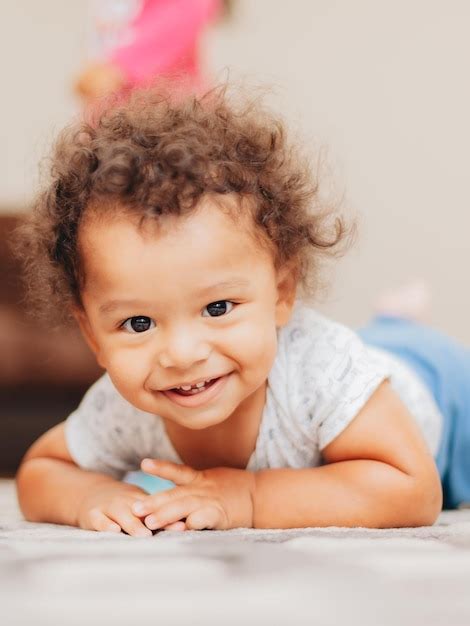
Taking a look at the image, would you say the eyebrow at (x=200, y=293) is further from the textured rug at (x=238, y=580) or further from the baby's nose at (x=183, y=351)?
the textured rug at (x=238, y=580)

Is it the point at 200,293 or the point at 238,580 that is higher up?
the point at 200,293

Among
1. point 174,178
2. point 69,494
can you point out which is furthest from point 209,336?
point 69,494

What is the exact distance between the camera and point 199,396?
2.87ft

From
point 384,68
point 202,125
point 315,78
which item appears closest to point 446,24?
point 384,68

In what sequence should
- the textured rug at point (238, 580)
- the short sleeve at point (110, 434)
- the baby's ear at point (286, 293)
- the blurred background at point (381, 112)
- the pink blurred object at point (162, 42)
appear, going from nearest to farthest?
the textured rug at point (238, 580), the baby's ear at point (286, 293), the short sleeve at point (110, 434), the pink blurred object at point (162, 42), the blurred background at point (381, 112)

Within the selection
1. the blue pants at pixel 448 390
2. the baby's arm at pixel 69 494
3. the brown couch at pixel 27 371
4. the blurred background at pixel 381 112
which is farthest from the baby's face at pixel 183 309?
the blurred background at pixel 381 112

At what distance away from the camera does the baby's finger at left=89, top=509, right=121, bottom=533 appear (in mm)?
863

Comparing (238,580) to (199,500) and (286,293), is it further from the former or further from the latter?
(286,293)

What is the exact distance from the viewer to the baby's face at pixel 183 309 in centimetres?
82

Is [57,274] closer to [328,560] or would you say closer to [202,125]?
[202,125]

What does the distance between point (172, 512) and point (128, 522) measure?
4 centimetres

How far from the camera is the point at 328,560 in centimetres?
64

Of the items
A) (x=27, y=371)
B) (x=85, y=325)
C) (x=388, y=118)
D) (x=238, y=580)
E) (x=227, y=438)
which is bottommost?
(x=238, y=580)

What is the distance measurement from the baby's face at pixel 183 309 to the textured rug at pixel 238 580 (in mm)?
141
